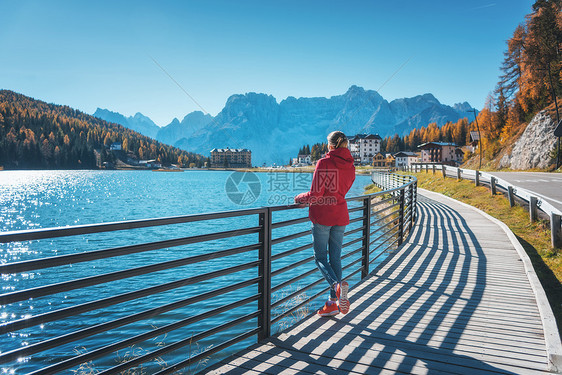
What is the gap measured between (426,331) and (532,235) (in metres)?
9.68

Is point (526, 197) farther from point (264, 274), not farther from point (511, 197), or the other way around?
point (264, 274)

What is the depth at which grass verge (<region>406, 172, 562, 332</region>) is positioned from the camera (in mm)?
7290

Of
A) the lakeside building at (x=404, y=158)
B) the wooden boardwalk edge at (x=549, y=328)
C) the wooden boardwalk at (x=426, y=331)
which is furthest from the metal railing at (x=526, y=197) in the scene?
the lakeside building at (x=404, y=158)

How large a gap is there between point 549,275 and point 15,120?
21547cm

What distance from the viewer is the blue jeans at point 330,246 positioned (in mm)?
4641

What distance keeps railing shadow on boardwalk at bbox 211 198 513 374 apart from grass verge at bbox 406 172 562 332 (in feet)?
4.08

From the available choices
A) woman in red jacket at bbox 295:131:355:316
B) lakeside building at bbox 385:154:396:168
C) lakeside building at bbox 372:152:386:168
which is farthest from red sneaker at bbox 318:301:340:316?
lakeside building at bbox 385:154:396:168

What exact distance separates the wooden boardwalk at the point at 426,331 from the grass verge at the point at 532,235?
0.58 meters

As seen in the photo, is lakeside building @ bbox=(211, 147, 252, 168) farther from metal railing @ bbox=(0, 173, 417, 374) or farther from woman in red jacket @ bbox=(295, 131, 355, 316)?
woman in red jacket @ bbox=(295, 131, 355, 316)

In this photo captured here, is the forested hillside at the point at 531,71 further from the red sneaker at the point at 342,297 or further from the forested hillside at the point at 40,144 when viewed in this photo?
the forested hillside at the point at 40,144

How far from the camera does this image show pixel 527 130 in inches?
1623

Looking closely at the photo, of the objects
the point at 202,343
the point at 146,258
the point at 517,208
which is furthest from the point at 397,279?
the point at 146,258

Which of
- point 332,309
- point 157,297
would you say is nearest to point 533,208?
point 332,309

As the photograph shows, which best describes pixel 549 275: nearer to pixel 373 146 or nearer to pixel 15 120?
pixel 373 146
